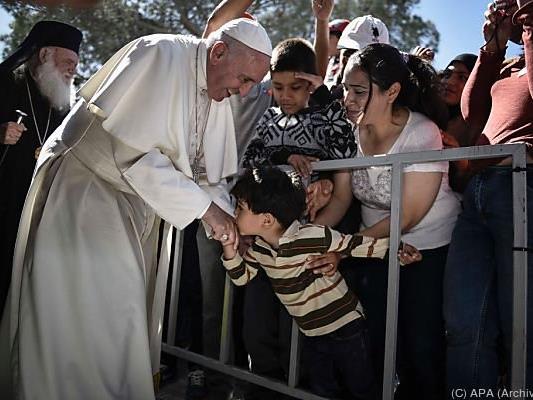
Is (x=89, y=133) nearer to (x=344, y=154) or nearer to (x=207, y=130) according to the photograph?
(x=207, y=130)

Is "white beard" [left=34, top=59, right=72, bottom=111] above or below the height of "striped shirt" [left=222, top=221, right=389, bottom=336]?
above

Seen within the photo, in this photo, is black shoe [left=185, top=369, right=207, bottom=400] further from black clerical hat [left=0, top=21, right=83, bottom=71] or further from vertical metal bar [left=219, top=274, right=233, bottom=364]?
black clerical hat [left=0, top=21, right=83, bottom=71]

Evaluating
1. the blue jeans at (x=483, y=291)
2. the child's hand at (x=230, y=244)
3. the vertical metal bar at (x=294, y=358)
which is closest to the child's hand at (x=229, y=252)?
the child's hand at (x=230, y=244)

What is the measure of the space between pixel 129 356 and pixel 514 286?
1676 millimetres

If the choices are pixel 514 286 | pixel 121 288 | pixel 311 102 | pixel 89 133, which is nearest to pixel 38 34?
pixel 89 133

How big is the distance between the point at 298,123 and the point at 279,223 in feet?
2.27

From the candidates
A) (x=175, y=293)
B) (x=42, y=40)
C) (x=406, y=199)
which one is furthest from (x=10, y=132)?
(x=406, y=199)

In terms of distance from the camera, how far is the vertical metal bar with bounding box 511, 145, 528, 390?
217cm

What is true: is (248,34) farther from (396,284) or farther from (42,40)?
(42,40)

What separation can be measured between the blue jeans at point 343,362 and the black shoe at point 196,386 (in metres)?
0.74

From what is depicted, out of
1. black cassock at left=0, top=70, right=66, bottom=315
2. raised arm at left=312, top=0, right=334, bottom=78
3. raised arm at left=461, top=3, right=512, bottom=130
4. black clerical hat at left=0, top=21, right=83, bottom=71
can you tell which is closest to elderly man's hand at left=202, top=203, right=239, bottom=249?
raised arm at left=461, top=3, right=512, bottom=130

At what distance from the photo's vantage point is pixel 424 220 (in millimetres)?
2660

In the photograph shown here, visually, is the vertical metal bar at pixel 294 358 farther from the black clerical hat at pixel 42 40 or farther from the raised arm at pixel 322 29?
the black clerical hat at pixel 42 40

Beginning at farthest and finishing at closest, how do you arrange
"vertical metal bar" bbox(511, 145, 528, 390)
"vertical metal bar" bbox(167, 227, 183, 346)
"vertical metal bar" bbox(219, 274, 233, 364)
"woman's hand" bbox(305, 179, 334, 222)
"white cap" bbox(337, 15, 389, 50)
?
"white cap" bbox(337, 15, 389, 50), "vertical metal bar" bbox(167, 227, 183, 346), "vertical metal bar" bbox(219, 274, 233, 364), "woman's hand" bbox(305, 179, 334, 222), "vertical metal bar" bbox(511, 145, 528, 390)
